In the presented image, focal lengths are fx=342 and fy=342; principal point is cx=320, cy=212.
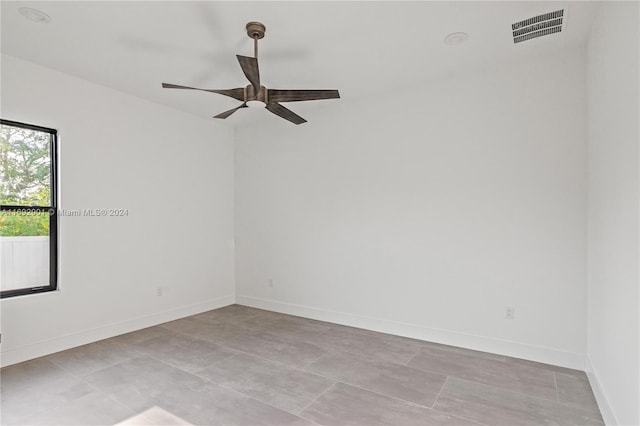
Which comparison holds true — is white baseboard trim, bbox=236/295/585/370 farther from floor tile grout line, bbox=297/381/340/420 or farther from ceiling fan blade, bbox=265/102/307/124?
ceiling fan blade, bbox=265/102/307/124

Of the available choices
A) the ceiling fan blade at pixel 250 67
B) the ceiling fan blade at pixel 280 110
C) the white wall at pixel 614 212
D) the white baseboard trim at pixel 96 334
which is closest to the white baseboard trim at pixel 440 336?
the white wall at pixel 614 212

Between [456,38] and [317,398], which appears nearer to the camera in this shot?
[317,398]

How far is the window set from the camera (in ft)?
10.7

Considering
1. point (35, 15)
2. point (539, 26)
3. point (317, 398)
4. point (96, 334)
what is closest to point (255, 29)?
point (35, 15)

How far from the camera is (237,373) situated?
3.01 m

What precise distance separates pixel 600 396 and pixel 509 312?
100cm

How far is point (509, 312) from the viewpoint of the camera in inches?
132

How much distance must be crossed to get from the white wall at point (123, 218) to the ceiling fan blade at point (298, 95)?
7.69 ft

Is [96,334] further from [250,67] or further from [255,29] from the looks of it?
[255,29]

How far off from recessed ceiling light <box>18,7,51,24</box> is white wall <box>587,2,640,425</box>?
12.6ft

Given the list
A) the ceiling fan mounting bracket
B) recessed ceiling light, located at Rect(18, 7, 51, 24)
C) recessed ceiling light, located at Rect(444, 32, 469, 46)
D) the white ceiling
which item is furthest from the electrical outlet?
recessed ceiling light, located at Rect(18, 7, 51, 24)

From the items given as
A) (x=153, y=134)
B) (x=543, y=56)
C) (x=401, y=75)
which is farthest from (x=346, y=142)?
(x=153, y=134)

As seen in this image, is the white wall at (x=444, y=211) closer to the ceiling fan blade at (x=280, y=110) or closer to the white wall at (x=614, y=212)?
the white wall at (x=614, y=212)

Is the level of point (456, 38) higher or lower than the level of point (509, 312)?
higher
